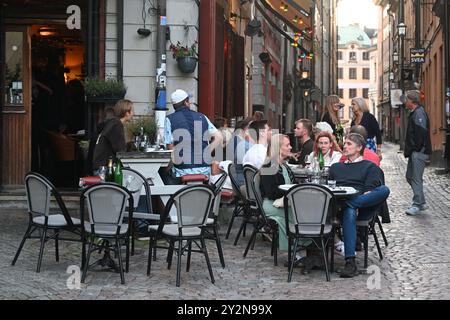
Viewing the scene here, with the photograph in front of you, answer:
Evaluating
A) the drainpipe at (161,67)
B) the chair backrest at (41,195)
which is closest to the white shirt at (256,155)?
the drainpipe at (161,67)

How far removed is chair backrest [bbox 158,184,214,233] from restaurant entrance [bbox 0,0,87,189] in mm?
7004

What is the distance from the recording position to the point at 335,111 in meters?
13.6

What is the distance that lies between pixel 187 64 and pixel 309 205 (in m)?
6.11

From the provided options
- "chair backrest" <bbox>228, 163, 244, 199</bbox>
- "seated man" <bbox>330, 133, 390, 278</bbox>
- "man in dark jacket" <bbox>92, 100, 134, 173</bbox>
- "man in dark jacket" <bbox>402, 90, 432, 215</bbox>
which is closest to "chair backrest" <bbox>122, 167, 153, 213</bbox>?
"man in dark jacket" <bbox>92, 100, 134, 173</bbox>

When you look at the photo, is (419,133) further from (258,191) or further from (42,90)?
(42,90)

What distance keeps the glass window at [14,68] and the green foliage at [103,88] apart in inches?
85.6

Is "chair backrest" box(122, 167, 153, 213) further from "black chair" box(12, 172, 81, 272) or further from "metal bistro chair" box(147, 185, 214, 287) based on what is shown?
"metal bistro chair" box(147, 185, 214, 287)

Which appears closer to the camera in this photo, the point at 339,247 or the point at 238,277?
the point at 238,277

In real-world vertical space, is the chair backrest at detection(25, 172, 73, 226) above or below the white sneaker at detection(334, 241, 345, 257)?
above

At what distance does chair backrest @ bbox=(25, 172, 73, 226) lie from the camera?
28.4 feet

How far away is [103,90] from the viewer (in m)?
13.5

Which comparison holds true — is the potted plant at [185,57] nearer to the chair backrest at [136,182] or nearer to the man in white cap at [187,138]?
the man in white cap at [187,138]

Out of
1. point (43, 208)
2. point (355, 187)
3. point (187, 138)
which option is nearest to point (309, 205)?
point (355, 187)
